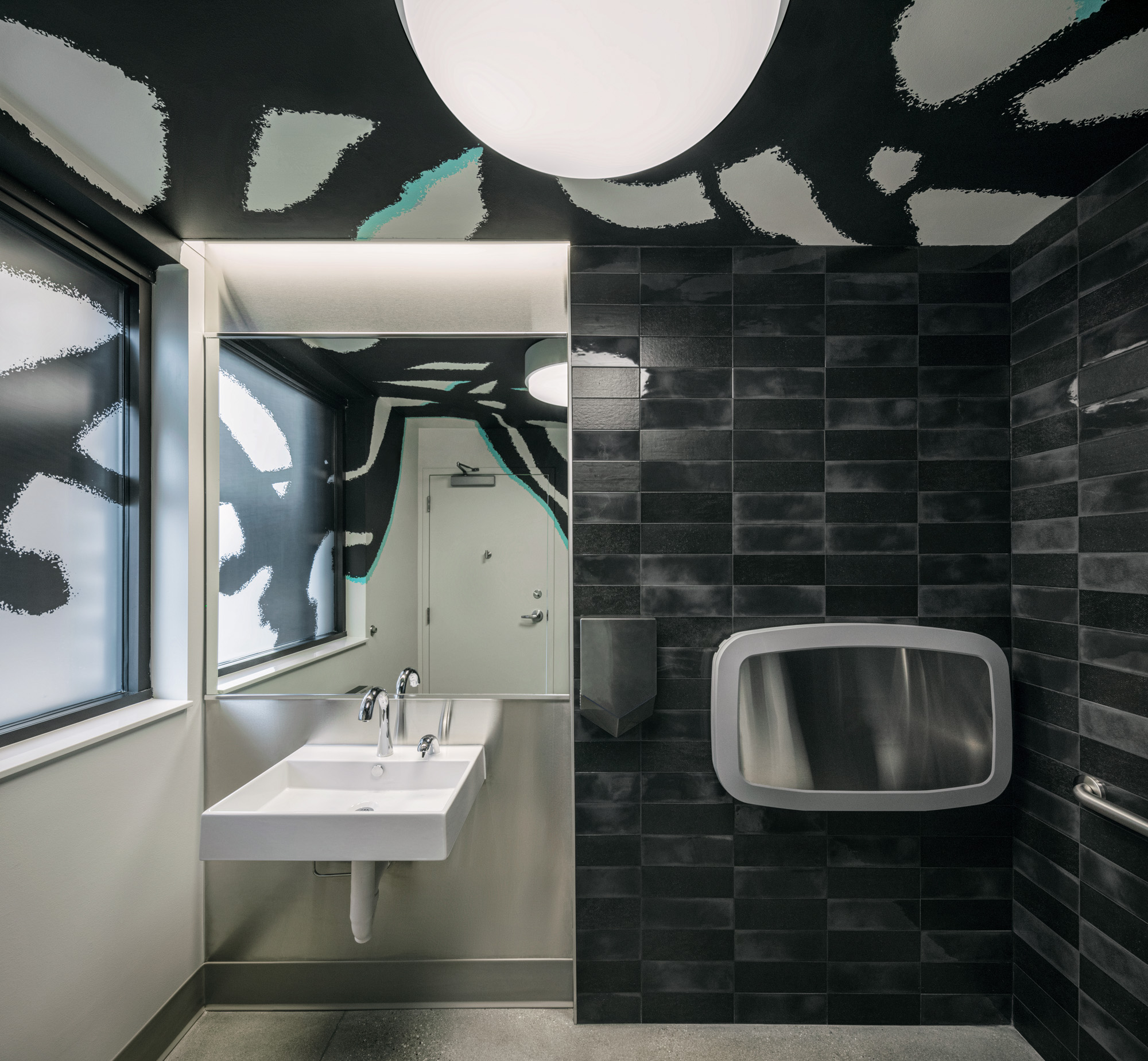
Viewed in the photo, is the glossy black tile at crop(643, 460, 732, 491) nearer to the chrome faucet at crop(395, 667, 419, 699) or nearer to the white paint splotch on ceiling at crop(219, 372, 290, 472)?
the chrome faucet at crop(395, 667, 419, 699)

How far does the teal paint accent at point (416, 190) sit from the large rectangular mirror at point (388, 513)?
321mm

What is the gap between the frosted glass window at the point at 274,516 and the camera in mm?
2037

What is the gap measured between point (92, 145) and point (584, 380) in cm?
128

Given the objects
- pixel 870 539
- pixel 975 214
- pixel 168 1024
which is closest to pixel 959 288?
pixel 975 214

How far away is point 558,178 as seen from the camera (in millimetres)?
1642

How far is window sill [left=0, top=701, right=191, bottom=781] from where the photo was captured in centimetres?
138

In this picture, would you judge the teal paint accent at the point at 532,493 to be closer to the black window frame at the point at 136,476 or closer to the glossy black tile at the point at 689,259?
the glossy black tile at the point at 689,259

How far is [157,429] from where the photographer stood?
195 cm

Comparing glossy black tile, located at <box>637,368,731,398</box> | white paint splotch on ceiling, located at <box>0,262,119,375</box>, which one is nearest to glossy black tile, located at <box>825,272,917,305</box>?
glossy black tile, located at <box>637,368,731,398</box>

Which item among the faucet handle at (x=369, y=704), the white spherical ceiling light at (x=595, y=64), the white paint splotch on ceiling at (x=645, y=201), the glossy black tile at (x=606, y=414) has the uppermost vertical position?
the white paint splotch on ceiling at (x=645, y=201)

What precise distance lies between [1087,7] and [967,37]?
0.59ft

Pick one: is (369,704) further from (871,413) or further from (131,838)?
(871,413)

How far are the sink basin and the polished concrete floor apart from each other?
62cm

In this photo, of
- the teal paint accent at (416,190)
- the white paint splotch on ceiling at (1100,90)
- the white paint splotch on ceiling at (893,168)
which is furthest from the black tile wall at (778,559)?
the white paint splotch on ceiling at (1100,90)
